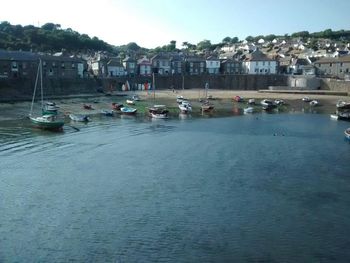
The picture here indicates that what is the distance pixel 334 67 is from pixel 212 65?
3428 centimetres

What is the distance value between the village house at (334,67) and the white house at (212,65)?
28.2 meters

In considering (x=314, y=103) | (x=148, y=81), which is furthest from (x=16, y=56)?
(x=314, y=103)

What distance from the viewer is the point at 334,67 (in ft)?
388

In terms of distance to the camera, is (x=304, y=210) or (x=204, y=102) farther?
(x=204, y=102)

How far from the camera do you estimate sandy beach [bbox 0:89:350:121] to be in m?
72.6

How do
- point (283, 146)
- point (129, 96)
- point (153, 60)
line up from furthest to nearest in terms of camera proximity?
point (153, 60), point (129, 96), point (283, 146)

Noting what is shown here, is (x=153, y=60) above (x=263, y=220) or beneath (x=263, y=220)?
above

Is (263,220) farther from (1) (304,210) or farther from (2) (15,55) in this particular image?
(2) (15,55)

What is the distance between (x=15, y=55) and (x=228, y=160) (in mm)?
69842

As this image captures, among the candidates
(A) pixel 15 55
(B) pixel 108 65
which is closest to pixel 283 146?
(A) pixel 15 55

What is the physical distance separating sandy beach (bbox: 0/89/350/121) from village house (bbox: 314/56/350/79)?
2050 centimetres

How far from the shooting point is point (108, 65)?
4486 inches

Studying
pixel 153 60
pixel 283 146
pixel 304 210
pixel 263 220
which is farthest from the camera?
pixel 153 60

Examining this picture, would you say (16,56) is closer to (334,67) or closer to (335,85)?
(335,85)
